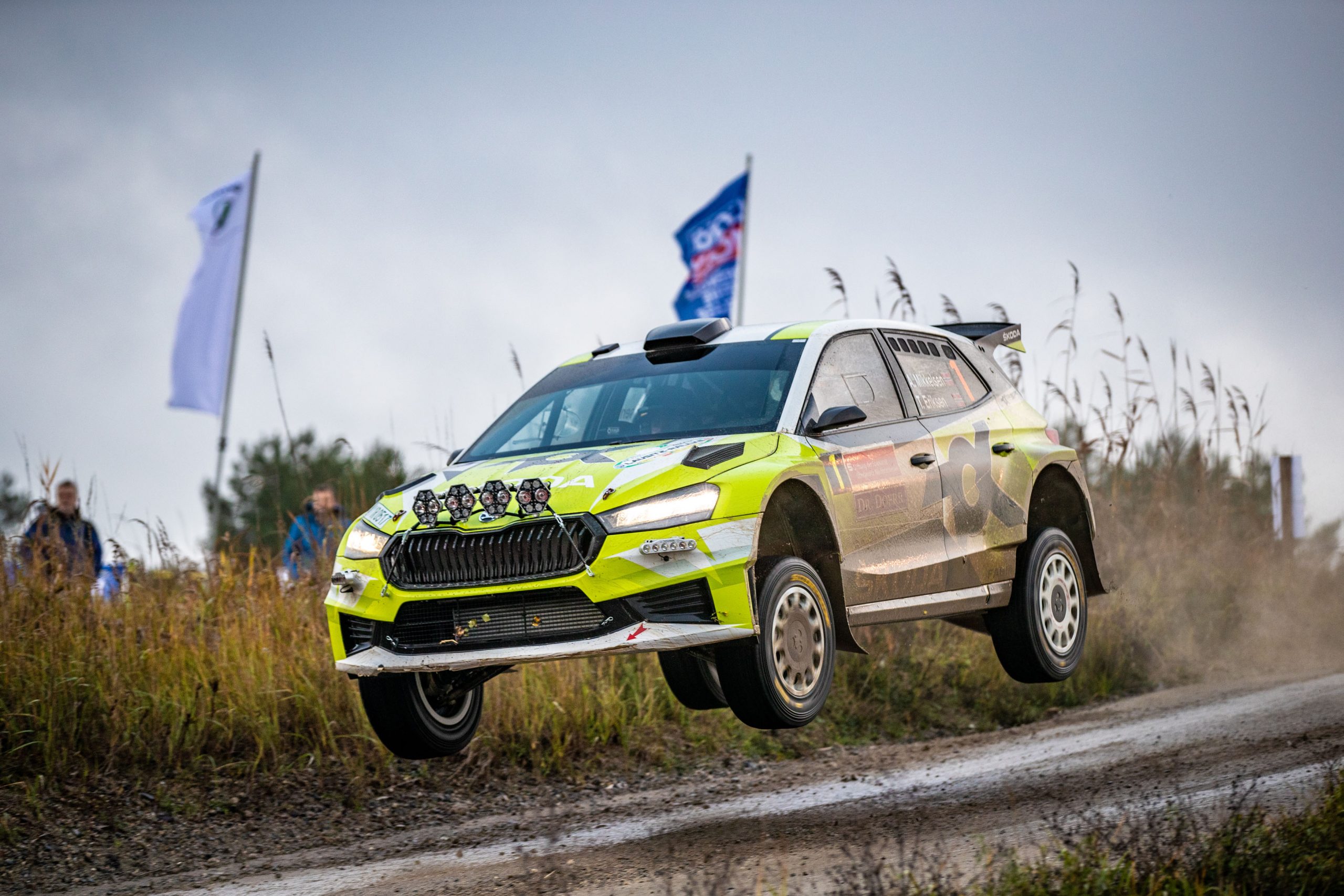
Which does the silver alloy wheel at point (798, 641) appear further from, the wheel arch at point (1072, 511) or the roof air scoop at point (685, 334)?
the wheel arch at point (1072, 511)

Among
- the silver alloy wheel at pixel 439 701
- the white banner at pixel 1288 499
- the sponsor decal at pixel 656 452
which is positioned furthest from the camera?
the white banner at pixel 1288 499

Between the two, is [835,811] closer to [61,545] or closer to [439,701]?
[439,701]

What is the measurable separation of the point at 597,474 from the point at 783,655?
3.70 feet

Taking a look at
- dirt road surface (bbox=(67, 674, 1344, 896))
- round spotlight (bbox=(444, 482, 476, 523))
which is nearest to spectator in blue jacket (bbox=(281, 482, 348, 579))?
dirt road surface (bbox=(67, 674, 1344, 896))

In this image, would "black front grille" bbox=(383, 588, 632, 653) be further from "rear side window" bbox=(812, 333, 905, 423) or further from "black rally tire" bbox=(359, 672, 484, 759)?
"rear side window" bbox=(812, 333, 905, 423)

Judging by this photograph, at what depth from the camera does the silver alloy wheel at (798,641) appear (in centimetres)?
577

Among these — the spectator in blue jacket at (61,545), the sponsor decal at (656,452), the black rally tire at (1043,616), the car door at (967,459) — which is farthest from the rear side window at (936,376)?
the spectator in blue jacket at (61,545)

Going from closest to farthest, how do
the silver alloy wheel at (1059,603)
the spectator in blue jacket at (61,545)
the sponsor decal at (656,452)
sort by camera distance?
the sponsor decal at (656,452) < the silver alloy wheel at (1059,603) < the spectator in blue jacket at (61,545)

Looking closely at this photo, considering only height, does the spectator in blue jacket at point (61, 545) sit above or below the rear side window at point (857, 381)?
below

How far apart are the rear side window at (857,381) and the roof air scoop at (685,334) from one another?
656 millimetres

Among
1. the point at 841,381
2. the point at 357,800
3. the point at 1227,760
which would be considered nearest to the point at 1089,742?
the point at 1227,760

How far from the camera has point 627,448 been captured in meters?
6.15

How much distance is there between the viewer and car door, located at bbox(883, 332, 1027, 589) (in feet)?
23.5

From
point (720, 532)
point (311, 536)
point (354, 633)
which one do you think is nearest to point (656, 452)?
point (720, 532)
